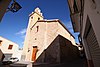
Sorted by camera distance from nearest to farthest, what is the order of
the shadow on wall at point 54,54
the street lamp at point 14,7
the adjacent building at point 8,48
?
the street lamp at point 14,7 < the shadow on wall at point 54,54 < the adjacent building at point 8,48

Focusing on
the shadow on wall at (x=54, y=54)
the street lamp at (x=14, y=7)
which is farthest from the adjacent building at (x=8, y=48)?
the street lamp at (x=14, y=7)

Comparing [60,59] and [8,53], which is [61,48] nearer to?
[60,59]

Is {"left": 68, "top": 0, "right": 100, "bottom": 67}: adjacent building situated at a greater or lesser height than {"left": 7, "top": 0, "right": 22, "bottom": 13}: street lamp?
lesser

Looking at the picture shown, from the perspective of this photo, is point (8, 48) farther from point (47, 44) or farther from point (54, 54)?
point (54, 54)

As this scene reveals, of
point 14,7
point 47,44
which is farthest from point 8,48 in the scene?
point 14,7

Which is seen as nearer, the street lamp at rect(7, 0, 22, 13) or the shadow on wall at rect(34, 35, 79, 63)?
the street lamp at rect(7, 0, 22, 13)

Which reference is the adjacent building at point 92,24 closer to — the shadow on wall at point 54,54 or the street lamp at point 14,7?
the street lamp at point 14,7

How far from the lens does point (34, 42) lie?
16172mm

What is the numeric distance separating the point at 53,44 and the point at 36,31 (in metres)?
4.98

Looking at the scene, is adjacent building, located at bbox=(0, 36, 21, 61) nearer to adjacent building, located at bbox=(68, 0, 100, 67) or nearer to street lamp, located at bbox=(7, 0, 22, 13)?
street lamp, located at bbox=(7, 0, 22, 13)

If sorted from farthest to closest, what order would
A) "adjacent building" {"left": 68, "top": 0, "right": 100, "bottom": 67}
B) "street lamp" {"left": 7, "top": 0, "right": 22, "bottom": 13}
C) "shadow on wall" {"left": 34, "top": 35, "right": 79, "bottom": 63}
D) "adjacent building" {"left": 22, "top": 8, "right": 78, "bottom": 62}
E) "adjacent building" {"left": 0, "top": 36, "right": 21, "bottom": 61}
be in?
"adjacent building" {"left": 0, "top": 36, "right": 21, "bottom": 61} → "adjacent building" {"left": 22, "top": 8, "right": 78, "bottom": 62} → "shadow on wall" {"left": 34, "top": 35, "right": 79, "bottom": 63} → "street lamp" {"left": 7, "top": 0, "right": 22, "bottom": 13} → "adjacent building" {"left": 68, "top": 0, "right": 100, "bottom": 67}

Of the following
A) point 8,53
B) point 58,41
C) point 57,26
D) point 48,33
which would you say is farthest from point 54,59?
point 8,53

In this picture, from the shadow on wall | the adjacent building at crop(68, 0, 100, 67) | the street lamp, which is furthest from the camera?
the shadow on wall

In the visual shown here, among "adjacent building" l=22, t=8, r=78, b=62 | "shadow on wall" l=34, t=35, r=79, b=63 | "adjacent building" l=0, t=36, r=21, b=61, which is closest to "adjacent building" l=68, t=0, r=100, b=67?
"shadow on wall" l=34, t=35, r=79, b=63
